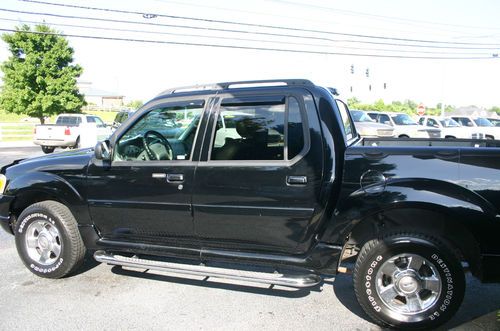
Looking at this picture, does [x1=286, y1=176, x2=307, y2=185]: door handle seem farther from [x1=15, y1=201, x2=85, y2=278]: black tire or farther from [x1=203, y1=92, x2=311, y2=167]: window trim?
[x1=15, y1=201, x2=85, y2=278]: black tire

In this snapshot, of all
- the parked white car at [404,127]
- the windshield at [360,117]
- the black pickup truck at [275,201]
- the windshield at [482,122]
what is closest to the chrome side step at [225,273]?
the black pickup truck at [275,201]

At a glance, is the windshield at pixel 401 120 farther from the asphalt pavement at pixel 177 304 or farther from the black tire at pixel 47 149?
the asphalt pavement at pixel 177 304

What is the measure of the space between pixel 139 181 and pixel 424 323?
2.59 meters

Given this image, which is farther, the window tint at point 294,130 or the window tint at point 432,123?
the window tint at point 432,123

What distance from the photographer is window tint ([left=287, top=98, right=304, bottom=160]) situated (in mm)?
3459

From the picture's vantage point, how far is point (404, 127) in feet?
67.2

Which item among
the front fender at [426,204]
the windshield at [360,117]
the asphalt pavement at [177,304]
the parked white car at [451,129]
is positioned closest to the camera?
the front fender at [426,204]

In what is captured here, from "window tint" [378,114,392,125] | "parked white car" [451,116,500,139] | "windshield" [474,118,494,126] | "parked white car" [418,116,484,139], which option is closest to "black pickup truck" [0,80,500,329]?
"window tint" [378,114,392,125]

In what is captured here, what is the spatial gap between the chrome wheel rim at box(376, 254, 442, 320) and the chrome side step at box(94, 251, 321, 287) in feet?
1.69

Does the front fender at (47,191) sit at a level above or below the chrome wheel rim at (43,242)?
above

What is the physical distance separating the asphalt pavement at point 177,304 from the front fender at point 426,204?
85 cm

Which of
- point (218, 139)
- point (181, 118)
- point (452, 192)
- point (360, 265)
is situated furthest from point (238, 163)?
point (452, 192)

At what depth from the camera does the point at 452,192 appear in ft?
10.0

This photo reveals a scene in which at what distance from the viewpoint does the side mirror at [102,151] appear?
3867 mm
